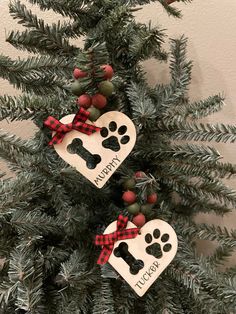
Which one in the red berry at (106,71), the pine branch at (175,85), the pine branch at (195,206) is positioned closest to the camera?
the red berry at (106,71)

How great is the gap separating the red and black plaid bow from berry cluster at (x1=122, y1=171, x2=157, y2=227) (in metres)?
0.08

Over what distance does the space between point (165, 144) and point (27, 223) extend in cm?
20

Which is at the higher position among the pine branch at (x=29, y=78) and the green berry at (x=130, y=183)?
the pine branch at (x=29, y=78)

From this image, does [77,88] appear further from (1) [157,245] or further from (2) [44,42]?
(1) [157,245]

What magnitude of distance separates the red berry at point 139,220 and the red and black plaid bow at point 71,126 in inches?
4.7

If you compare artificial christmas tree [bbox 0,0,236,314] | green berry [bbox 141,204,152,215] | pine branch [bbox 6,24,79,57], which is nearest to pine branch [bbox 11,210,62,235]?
Answer: artificial christmas tree [bbox 0,0,236,314]

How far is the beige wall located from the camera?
666mm

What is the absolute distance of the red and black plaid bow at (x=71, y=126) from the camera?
1.31 feet

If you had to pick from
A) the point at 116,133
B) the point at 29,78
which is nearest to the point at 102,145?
the point at 116,133

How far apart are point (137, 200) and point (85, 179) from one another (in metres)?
0.07

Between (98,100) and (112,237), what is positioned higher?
(98,100)

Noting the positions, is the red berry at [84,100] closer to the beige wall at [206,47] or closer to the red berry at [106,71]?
the red berry at [106,71]

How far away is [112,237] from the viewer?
1.43ft

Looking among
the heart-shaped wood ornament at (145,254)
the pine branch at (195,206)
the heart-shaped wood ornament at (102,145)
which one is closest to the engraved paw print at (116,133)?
the heart-shaped wood ornament at (102,145)
